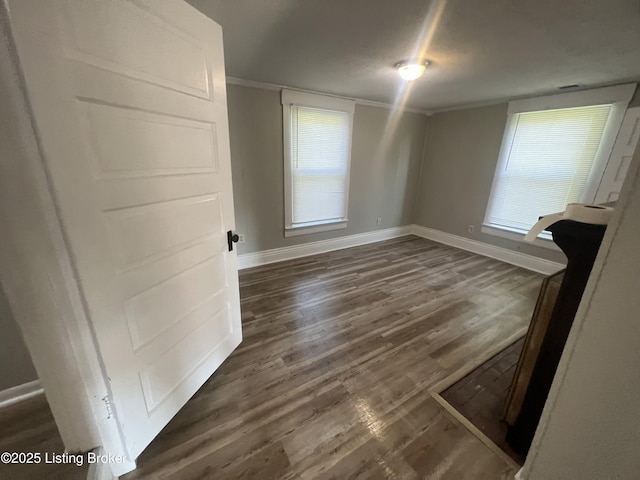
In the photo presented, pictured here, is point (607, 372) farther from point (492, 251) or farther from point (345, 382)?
point (492, 251)

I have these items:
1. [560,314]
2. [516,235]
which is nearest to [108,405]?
[560,314]

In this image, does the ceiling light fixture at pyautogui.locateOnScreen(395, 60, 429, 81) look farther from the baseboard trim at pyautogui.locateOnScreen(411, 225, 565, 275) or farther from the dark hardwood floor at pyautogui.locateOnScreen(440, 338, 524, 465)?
the baseboard trim at pyautogui.locateOnScreen(411, 225, 565, 275)

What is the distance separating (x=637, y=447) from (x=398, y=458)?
0.88 metres

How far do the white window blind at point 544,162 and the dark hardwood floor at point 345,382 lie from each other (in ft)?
3.59

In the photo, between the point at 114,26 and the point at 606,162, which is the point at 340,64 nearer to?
the point at 114,26

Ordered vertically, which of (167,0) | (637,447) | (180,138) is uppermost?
(167,0)

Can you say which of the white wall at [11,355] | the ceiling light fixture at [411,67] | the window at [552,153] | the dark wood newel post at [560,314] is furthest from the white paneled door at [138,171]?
the window at [552,153]

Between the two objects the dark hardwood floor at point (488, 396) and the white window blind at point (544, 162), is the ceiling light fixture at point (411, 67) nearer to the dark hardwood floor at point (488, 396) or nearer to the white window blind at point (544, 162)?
the white window blind at point (544, 162)

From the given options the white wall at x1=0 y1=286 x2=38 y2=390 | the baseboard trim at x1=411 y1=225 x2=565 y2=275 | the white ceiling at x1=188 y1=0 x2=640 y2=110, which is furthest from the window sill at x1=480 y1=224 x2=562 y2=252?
the white wall at x1=0 y1=286 x2=38 y2=390

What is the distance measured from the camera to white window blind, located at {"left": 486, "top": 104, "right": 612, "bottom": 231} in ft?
9.36

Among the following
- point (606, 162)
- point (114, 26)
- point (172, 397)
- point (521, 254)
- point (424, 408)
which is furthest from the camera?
point (521, 254)

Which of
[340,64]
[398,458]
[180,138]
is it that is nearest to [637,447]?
[398,458]

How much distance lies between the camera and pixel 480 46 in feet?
5.88

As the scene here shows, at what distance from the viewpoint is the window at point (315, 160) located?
3.22m
